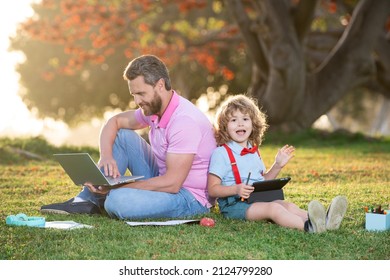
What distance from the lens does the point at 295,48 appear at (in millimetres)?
14477

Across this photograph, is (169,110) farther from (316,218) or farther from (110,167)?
(316,218)

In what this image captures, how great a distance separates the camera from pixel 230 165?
5.73 meters

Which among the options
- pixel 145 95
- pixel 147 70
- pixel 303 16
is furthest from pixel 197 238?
pixel 303 16

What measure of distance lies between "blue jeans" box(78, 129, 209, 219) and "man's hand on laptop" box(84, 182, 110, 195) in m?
0.08

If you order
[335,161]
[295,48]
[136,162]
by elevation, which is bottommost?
[335,161]

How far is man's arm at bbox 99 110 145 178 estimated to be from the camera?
595 cm

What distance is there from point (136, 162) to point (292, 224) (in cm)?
160

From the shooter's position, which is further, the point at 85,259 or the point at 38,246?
the point at 38,246

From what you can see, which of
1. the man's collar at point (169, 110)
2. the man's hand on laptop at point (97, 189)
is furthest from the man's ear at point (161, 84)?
the man's hand on laptop at point (97, 189)

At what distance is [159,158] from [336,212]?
5.43ft

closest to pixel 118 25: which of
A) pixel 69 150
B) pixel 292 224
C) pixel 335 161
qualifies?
pixel 69 150

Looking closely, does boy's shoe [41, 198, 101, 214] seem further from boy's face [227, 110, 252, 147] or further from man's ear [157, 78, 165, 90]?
boy's face [227, 110, 252, 147]

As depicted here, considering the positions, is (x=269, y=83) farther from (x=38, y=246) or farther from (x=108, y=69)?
(x=108, y=69)

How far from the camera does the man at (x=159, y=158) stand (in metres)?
5.68
